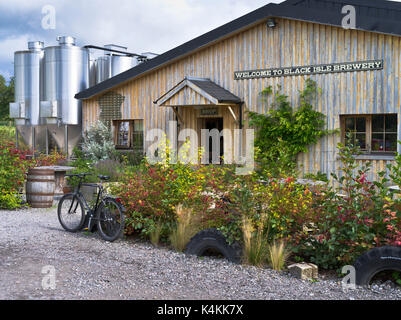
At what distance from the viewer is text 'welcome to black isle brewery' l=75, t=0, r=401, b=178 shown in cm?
1223

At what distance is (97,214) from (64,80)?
513 inches

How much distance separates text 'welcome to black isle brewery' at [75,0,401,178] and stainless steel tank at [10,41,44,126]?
4.41 meters

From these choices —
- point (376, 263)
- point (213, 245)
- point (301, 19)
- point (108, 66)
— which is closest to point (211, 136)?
point (301, 19)

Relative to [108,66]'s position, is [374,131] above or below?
below

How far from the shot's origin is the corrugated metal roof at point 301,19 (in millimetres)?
11844

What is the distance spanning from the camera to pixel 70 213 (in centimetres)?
848

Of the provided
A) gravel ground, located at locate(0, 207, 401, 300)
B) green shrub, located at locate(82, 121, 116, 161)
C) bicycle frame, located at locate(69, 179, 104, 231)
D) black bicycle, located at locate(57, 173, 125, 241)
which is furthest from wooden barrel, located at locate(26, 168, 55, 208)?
green shrub, located at locate(82, 121, 116, 161)

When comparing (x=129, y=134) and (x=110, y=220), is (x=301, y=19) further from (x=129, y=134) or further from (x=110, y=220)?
(x=110, y=220)

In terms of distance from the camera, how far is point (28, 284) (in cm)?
528

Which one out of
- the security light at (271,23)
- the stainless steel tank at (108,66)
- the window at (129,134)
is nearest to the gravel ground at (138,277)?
the security light at (271,23)

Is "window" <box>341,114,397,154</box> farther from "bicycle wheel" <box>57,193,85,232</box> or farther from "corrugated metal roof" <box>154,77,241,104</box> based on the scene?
"bicycle wheel" <box>57,193,85,232</box>

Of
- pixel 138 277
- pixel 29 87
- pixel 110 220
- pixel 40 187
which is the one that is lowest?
pixel 138 277
